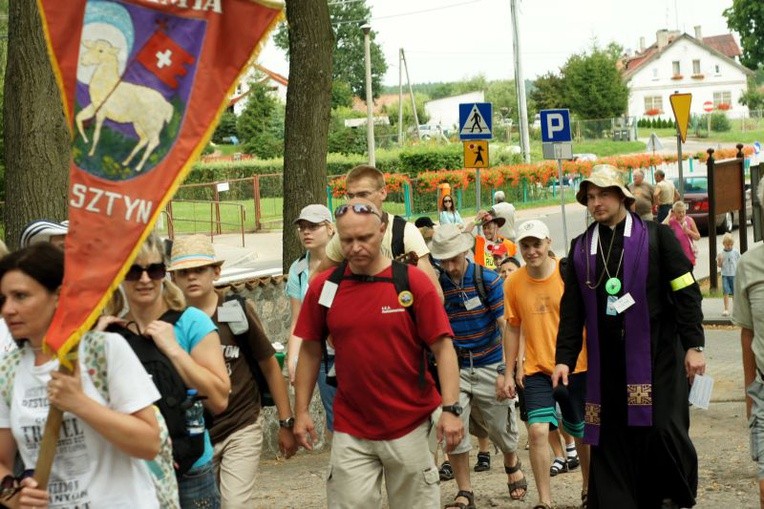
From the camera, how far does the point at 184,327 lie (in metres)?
5.27

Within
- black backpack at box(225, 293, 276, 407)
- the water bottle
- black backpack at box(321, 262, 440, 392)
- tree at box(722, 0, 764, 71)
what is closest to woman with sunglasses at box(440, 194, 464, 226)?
black backpack at box(225, 293, 276, 407)

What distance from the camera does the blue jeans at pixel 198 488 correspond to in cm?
521

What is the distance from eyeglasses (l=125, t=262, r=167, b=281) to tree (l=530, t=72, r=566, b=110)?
289 feet

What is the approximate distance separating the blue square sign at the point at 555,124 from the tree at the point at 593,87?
230 ft

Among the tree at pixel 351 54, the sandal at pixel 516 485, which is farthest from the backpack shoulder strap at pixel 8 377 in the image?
the tree at pixel 351 54

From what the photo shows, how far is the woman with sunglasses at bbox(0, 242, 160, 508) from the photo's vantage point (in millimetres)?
3875

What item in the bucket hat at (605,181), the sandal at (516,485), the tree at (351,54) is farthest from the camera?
the tree at (351,54)

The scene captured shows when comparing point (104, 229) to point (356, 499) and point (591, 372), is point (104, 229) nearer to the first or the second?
point (356, 499)

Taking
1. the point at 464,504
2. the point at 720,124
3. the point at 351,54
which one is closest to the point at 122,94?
the point at 464,504

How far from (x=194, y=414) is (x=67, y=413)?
1.11 metres

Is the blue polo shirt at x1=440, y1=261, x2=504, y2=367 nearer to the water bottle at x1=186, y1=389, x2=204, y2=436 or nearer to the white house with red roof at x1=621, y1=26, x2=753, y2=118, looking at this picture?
the water bottle at x1=186, y1=389, x2=204, y2=436

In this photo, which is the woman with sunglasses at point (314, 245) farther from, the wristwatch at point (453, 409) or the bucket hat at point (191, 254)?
the wristwatch at point (453, 409)

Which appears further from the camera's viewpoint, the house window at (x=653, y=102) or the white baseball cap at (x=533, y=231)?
the house window at (x=653, y=102)

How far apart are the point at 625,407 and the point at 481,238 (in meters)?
8.62
